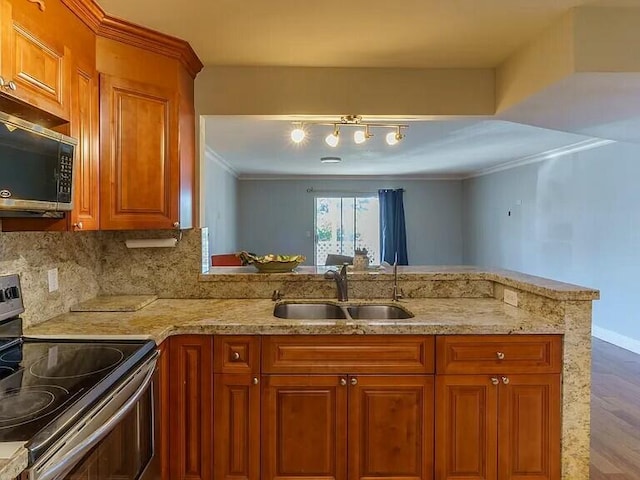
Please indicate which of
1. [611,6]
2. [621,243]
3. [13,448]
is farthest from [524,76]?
[621,243]

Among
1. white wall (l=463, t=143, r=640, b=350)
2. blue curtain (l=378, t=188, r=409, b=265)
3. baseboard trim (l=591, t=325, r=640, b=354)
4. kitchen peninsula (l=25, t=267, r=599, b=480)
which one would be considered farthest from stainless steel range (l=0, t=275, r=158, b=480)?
blue curtain (l=378, t=188, r=409, b=265)

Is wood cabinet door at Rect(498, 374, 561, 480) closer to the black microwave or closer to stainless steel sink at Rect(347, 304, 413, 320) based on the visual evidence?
stainless steel sink at Rect(347, 304, 413, 320)

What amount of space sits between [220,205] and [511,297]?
16.5 feet

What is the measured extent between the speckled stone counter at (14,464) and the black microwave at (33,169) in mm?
736

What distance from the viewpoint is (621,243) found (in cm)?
480

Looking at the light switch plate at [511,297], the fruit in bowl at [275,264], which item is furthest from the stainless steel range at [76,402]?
the light switch plate at [511,297]

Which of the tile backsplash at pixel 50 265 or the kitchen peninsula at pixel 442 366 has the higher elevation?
the tile backsplash at pixel 50 265

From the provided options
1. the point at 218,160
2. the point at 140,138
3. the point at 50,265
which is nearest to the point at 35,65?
the point at 140,138

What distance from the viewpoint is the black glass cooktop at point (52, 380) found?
108cm

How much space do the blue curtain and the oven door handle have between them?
25.1 ft

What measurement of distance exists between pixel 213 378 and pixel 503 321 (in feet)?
4.63

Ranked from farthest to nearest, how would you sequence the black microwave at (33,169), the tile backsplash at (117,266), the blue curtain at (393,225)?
the blue curtain at (393,225)
the tile backsplash at (117,266)
the black microwave at (33,169)

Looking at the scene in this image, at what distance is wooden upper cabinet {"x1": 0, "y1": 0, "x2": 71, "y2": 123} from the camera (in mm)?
1379

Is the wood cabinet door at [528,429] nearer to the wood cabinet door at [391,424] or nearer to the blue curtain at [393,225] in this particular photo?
the wood cabinet door at [391,424]
